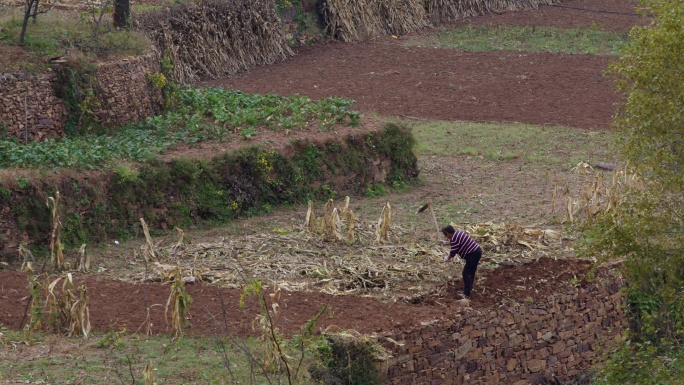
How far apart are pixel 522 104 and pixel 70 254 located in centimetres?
1283

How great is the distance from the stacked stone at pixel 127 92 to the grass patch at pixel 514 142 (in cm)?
471

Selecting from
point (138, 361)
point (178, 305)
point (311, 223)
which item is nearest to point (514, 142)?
point (311, 223)

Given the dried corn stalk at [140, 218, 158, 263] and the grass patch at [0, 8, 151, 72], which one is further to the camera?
the grass patch at [0, 8, 151, 72]

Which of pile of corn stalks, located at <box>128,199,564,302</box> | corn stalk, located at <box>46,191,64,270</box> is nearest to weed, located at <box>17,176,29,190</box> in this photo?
corn stalk, located at <box>46,191,64,270</box>

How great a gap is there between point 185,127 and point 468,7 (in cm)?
1712

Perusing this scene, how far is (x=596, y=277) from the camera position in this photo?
14.8 metres

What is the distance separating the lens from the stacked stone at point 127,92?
717 inches

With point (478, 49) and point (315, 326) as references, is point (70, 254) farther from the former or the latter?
point (478, 49)

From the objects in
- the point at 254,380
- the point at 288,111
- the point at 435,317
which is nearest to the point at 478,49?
the point at 288,111

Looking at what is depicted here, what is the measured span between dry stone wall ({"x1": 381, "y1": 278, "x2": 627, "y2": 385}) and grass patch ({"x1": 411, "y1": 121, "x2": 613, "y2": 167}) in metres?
6.28

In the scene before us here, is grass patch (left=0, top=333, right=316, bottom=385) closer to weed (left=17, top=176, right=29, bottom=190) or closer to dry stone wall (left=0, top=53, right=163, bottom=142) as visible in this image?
weed (left=17, top=176, right=29, bottom=190)

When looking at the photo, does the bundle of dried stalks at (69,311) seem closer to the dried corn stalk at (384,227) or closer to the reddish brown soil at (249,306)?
the reddish brown soil at (249,306)

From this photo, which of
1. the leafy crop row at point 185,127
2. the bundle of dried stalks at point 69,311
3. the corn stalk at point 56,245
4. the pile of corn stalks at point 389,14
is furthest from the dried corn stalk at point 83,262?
the pile of corn stalks at point 389,14

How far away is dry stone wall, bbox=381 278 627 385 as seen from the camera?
12.5m
